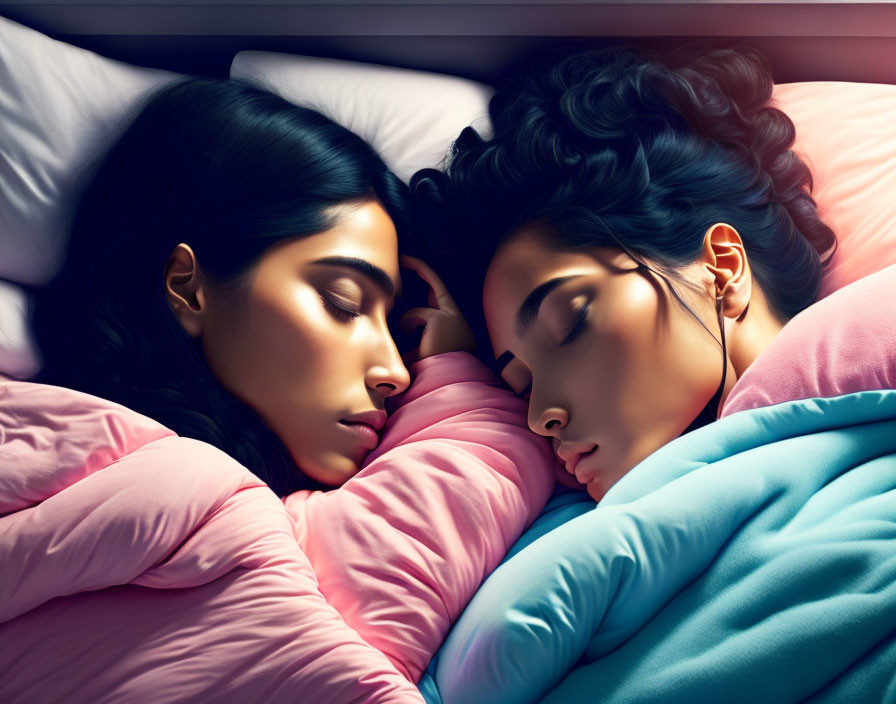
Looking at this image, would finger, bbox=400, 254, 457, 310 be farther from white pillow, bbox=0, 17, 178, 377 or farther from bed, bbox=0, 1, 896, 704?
white pillow, bbox=0, 17, 178, 377

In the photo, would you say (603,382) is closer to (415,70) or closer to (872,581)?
(872,581)

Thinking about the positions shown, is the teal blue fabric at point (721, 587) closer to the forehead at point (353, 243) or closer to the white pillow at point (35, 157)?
the forehead at point (353, 243)

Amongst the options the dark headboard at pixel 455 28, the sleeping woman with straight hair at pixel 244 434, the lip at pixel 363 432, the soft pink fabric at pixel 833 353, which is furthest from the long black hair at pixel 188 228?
the soft pink fabric at pixel 833 353

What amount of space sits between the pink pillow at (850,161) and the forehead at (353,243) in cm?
69

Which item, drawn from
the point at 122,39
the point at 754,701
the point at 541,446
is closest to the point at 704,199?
the point at 541,446

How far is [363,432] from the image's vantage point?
1184mm

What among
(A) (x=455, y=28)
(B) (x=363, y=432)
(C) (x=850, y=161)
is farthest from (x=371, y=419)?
Result: (C) (x=850, y=161)

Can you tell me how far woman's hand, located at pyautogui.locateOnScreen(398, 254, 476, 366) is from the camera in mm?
1287

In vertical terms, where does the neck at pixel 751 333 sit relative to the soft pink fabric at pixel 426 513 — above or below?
above

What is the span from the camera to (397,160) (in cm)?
139

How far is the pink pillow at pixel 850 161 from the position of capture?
1.27 metres

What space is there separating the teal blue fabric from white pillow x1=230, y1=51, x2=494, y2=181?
28.2 inches

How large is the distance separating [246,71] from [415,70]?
0.31 m

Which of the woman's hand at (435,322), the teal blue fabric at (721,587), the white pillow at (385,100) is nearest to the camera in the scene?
the teal blue fabric at (721,587)
